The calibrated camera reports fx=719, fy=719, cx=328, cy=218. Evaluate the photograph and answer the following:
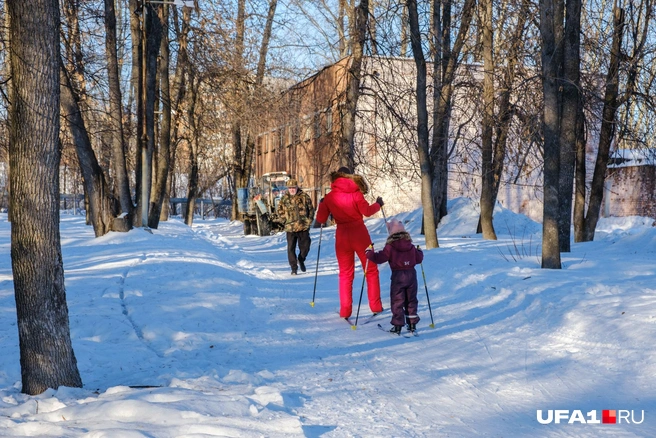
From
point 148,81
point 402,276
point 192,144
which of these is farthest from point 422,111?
point 192,144

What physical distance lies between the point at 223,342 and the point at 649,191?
29.5 m

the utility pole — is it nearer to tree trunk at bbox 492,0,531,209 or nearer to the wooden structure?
the wooden structure

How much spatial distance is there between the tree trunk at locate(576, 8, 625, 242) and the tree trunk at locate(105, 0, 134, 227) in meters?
12.9

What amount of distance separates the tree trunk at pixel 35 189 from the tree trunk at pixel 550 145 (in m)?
8.32

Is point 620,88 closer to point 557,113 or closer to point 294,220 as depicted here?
point 557,113

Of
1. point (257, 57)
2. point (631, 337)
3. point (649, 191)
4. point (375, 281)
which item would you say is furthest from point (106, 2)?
point (649, 191)

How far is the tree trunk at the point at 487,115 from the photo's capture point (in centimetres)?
1692

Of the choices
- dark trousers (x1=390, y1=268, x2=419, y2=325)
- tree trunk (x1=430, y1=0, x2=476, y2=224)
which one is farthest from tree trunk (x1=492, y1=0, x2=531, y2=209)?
dark trousers (x1=390, y1=268, x2=419, y2=325)

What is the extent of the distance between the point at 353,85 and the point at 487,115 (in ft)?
11.0

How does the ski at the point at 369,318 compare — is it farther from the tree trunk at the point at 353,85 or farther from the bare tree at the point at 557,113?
the tree trunk at the point at 353,85

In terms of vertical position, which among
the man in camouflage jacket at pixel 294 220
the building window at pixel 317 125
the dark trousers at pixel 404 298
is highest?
the building window at pixel 317 125

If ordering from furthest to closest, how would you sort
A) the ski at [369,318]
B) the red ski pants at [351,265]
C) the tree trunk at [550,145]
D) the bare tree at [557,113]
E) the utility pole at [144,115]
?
1. the utility pole at [144,115]
2. the bare tree at [557,113]
3. the tree trunk at [550,145]
4. the red ski pants at [351,265]
5. the ski at [369,318]

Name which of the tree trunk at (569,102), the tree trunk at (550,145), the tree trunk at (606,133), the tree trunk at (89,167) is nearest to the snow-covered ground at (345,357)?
the tree trunk at (550,145)

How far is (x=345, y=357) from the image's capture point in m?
7.28
